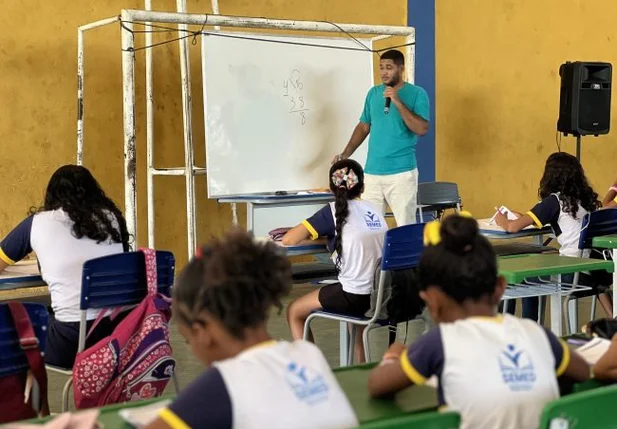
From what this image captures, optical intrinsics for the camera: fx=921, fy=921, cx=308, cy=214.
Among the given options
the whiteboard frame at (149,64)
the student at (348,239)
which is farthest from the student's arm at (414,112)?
the student at (348,239)

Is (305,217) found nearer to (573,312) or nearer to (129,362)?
(573,312)

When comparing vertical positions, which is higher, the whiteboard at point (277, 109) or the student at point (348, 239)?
the whiteboard at point (277, 109)

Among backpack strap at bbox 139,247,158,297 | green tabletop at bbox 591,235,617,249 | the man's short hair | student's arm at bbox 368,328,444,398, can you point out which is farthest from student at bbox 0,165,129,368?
the man's short hair

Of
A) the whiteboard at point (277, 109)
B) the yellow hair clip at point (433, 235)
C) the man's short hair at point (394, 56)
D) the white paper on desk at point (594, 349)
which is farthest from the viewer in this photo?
the whiteboard at point (277, 109)

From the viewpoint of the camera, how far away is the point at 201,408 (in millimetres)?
1428

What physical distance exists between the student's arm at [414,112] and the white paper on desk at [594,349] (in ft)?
12.0

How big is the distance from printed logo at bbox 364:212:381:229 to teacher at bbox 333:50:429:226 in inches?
70.5

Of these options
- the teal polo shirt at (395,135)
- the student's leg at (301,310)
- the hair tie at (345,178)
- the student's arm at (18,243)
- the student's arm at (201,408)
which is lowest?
the student's leg at (301,310)

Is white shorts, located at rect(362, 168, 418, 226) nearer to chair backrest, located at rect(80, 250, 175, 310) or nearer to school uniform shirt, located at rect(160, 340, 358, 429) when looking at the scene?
chair backrest, located at rect(80, 250, 175, 310)

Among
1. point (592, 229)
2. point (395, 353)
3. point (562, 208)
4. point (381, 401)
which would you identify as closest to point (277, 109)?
point (562, 208)

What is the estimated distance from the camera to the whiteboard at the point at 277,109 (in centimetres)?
596

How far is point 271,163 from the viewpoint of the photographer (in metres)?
6.21

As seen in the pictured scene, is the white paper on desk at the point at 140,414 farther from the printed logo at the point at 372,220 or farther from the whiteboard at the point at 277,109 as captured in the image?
the whiteboard at the point at 277,109

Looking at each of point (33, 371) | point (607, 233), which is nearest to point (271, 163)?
point (607, 233)
